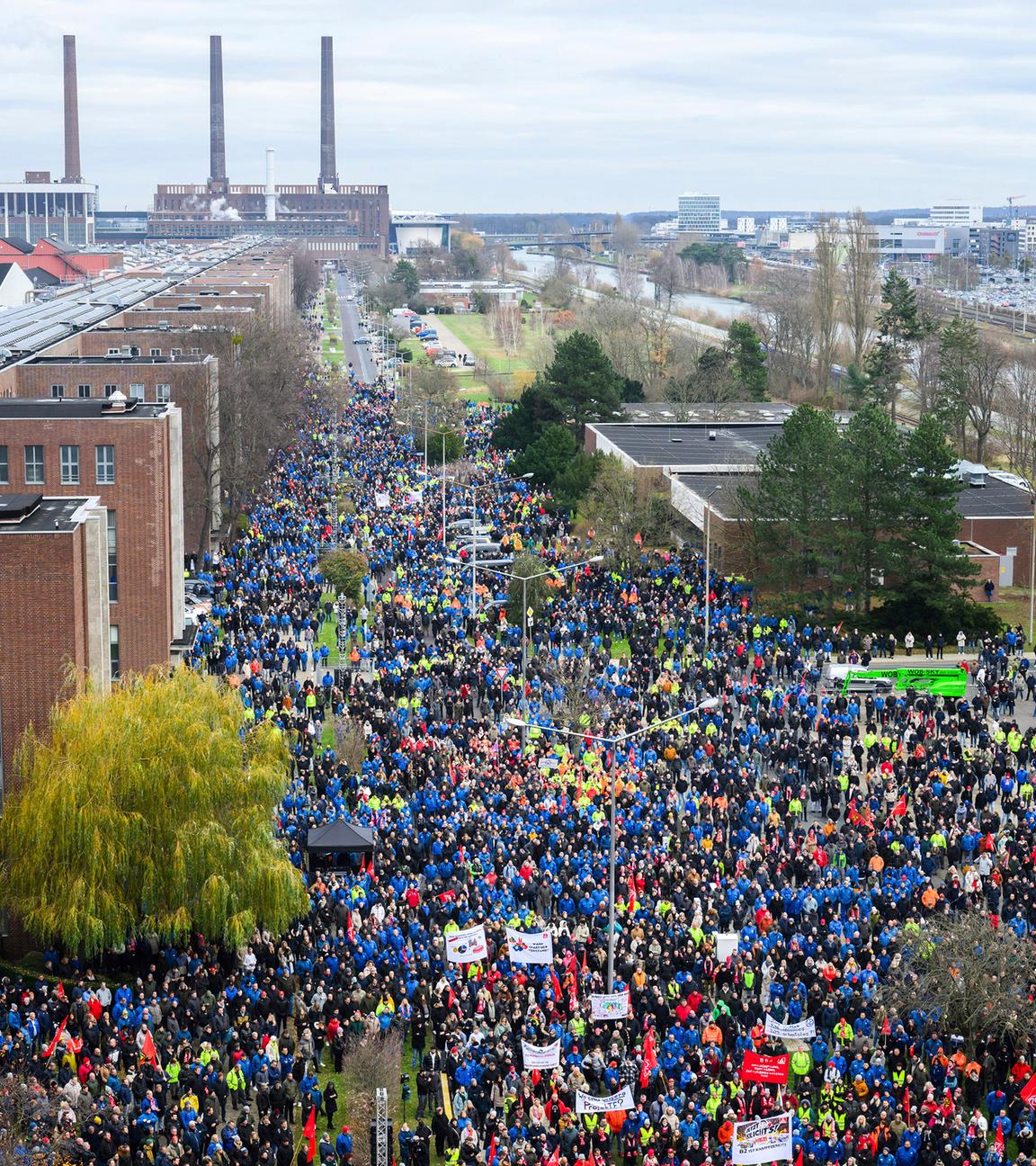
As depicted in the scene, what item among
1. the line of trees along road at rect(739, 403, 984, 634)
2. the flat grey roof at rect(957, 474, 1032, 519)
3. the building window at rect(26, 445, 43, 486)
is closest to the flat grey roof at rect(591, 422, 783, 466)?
the flat grey roof at rect(957, 474, 1032, 519)

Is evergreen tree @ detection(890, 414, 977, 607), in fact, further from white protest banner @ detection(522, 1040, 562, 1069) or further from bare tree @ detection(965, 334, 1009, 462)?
bare tree @ detection(965, 334, 1009, 462)

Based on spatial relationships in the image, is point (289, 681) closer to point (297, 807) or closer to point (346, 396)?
point (297, 807)

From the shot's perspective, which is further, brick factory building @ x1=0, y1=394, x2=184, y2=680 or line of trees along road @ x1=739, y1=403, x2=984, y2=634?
line of trees along road @ x1=739, y1=403, x2=984, y2=634

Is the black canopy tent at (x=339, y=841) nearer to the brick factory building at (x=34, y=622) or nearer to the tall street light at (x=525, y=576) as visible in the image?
the brick factory building at (x=34, y=622)

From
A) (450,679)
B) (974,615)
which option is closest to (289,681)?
(450,679)

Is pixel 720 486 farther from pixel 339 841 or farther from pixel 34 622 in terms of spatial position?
pixel 34 622

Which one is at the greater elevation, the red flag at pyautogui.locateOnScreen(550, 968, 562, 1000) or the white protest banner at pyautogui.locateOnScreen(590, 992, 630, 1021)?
the white protest banner at pyautogui.locateOnScreen(590, 992, 630, 1021)

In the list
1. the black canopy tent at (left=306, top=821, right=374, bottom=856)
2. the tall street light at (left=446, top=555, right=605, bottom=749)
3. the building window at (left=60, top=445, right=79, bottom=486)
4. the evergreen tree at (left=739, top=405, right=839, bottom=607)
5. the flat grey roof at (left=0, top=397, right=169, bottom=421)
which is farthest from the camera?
the evergreen tree at (left=739, top=405, right=839, bottom=607)
